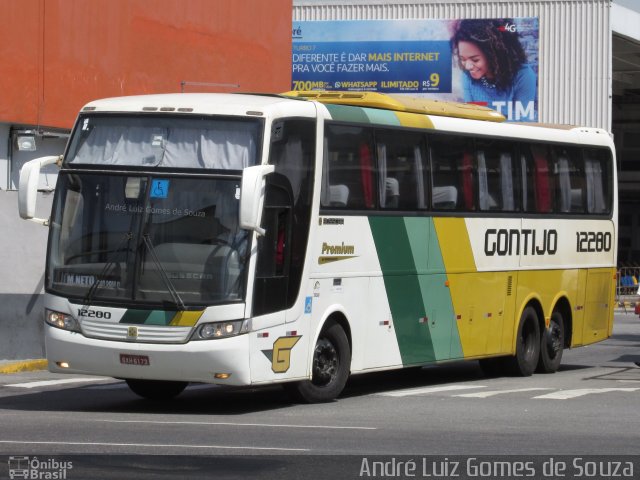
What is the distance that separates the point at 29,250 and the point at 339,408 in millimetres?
7737

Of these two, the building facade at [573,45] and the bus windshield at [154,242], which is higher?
the building facade at [573,45]

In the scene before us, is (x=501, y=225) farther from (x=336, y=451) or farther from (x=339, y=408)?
(x=336, y=451)

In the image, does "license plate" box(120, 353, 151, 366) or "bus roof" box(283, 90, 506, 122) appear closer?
"license plate" box(120, 353, 151, 366)

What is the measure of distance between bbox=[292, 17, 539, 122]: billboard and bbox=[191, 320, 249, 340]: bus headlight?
34.7m

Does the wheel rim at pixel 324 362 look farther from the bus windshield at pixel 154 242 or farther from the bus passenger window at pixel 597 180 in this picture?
the bus passenger window at pixel 597 180

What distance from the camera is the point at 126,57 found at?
952 inches

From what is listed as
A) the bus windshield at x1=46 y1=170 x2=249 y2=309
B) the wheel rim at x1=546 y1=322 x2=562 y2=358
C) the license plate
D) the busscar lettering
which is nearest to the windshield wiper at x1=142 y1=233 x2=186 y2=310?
the bus windshield at x1=46 y1=170 x2=249 y2=309

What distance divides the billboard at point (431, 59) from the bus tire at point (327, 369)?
1289 inches

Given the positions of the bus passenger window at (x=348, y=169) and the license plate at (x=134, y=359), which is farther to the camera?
the bus passenger window at (x=348, y=169)

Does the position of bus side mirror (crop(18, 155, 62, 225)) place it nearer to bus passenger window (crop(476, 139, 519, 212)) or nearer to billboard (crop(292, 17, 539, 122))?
bus passenger window (crop(476, 139, 519, 212))

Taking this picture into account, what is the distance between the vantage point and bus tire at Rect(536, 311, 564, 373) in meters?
20.9

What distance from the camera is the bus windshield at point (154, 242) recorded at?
46.4 feet

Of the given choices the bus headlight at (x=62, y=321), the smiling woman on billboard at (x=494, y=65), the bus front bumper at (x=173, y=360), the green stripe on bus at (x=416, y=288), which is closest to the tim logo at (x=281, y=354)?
the bus front bumper at (x=173, y=360)

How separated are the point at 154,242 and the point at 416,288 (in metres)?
4.32
